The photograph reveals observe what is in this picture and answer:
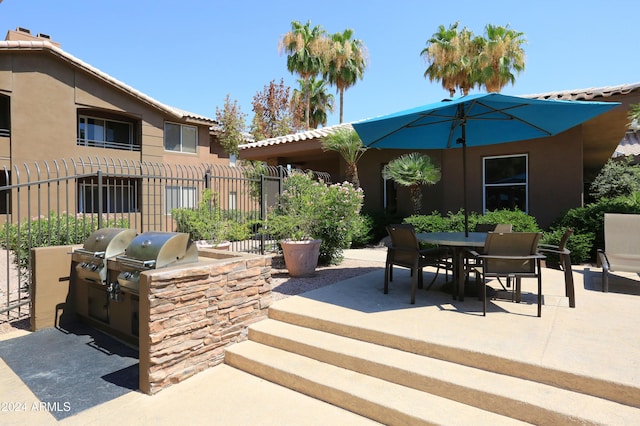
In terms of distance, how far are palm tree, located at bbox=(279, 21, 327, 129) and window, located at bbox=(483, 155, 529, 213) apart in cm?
1630

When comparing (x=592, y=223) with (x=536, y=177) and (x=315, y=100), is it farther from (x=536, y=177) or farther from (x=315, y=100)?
(x=315, y=100)

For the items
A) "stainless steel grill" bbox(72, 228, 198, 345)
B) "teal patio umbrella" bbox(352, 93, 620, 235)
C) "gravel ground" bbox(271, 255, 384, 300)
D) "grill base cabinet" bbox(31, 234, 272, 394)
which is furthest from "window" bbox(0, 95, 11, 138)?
"teal patio umbrella" bbox(352, 93, 620, 235)

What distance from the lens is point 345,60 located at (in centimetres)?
2308

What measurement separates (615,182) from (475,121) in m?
10.8

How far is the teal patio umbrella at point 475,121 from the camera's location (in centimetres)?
412

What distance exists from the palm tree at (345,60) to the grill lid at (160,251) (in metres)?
21.9

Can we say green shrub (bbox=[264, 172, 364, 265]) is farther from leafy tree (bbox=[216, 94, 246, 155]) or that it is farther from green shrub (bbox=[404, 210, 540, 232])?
leafy tree (bbox=[216, 94, 246, 155])

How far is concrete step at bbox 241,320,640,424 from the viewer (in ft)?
7.68

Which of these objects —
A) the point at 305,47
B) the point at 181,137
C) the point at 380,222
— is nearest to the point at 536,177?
the point at 380,222

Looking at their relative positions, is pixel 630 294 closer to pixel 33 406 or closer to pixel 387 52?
pixel 33 406

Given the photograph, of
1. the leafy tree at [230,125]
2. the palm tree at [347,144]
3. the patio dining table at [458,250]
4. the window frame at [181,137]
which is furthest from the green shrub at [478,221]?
the leafy tree at [230,125]

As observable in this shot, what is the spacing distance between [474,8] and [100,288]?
9.77 meters

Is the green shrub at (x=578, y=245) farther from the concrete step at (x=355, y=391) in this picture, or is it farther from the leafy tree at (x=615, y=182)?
the leafy tree at (x=615, y=182)

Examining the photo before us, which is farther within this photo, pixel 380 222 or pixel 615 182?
pixel 615 182
